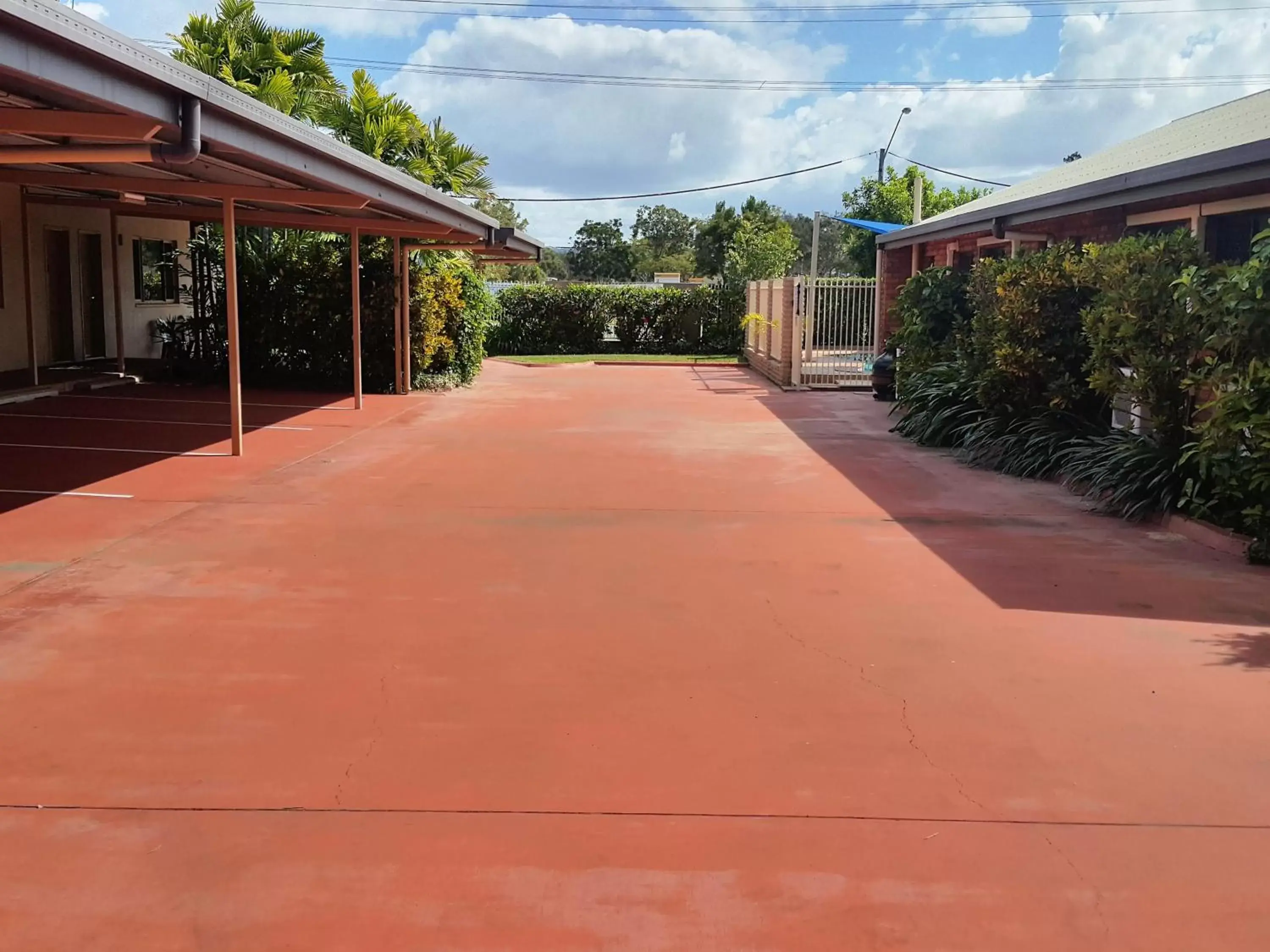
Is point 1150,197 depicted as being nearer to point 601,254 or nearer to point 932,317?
point 932,317

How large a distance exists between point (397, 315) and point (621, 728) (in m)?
14.3

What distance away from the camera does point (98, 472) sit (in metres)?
10.5

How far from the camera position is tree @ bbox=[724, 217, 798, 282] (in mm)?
34844

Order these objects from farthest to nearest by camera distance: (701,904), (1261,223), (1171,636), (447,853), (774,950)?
(1261,223) → (1171,636) → (447,853) → (701,904) → (774,950)

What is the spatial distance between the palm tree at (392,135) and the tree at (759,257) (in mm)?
13305

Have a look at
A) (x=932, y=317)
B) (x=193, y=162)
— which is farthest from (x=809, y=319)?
(x=193, y=162)

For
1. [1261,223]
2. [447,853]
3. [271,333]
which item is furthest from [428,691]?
[271,333]

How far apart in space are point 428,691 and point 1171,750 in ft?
10.3

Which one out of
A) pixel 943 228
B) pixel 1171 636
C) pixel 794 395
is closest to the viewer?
pixel 1171 636

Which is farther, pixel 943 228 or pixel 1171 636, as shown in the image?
pixel 943 228

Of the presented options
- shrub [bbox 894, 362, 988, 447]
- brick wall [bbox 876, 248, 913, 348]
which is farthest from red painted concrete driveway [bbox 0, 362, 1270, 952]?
brick wall [bbox 876, 248, 913, 348]

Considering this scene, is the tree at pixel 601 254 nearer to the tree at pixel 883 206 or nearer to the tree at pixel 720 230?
the tree at pixel 720 230

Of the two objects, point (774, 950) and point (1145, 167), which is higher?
point (1145, 167)

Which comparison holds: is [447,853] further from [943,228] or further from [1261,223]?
[943,228]
